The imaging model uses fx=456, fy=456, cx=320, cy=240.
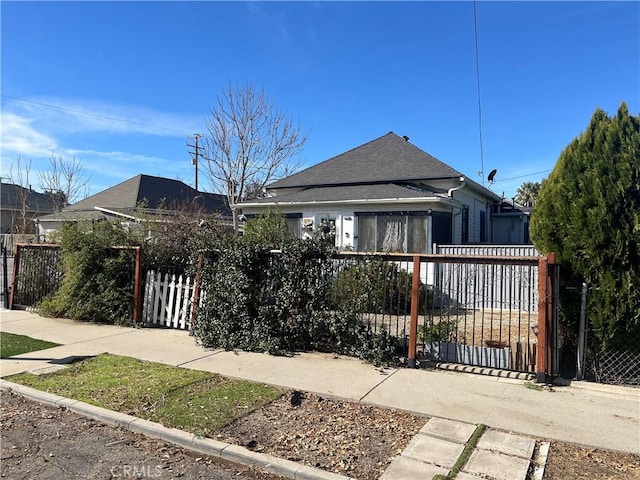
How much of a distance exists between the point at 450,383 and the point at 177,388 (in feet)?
10.8

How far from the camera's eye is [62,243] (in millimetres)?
9695

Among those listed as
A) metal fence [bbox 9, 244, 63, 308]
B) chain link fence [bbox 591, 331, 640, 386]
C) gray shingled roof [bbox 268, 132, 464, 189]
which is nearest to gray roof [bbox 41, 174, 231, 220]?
gray shingled roof [bbox 268, 132, 464, 189]

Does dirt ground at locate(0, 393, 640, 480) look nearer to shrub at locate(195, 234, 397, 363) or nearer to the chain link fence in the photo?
shrub at locate(195, 234, 397, 363)

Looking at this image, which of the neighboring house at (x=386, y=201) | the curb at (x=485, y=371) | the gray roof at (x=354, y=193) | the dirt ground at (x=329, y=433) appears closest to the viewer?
the dirt ground at (x=329, y=433)

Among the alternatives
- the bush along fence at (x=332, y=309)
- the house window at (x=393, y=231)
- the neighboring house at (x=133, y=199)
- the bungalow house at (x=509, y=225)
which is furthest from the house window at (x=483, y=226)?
the neighboring house at (x=133, y=199)

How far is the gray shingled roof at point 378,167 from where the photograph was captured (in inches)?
664

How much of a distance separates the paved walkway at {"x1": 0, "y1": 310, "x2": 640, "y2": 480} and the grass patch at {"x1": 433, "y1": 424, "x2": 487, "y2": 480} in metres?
0.06

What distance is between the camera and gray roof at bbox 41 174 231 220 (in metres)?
26.8

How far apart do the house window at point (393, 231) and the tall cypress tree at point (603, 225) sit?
8016 millimetres

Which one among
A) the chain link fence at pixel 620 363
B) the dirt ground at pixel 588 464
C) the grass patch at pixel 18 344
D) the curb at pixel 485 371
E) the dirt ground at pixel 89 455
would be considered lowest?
the dirt ground at pixel 89 455

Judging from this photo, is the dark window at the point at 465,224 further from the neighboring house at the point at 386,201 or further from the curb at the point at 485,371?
the curb at the point at 485,371

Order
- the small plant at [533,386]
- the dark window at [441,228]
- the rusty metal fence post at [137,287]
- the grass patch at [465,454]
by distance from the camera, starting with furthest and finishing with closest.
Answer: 1. the dark window at [441,228]
2. the rusty metal fence post at [137,287]
3. the small plant at [533,386]
4. the grass patch at [465,454]

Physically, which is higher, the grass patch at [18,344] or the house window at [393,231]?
the house window at [393,231]

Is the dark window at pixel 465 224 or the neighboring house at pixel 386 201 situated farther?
the dark window at pixel 465 224
